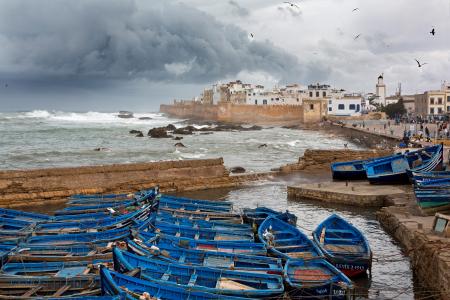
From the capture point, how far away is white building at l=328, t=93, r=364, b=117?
270ft

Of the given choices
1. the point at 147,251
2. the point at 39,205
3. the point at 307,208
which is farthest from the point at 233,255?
the point at 39,205

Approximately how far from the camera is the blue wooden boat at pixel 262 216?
49.1 feet

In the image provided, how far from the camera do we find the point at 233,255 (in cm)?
1077

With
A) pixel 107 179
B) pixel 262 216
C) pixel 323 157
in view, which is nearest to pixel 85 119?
pixel 323 157

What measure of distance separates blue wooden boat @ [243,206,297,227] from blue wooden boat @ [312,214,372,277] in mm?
1560

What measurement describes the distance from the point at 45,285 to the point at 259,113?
281 ft

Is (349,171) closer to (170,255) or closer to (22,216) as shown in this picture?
(22,216)

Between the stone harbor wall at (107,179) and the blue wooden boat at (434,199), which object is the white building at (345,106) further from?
the blue wooden boat at (434,199)

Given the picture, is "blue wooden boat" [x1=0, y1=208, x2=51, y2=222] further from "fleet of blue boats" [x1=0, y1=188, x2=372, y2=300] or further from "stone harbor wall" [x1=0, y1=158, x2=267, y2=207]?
"stone harbor wall" [x1=0, y1=158, x2=267, y2=207]

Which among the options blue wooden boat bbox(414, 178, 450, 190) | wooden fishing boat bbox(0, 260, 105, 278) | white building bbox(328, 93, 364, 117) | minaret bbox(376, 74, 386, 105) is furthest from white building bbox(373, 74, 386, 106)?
wooden fishing boat bbox(0, 260, 105, 278)

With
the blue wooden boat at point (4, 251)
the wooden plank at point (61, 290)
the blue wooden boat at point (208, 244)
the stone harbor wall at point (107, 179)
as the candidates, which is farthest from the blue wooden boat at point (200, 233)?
the stone harbor wall at point (107, 179)

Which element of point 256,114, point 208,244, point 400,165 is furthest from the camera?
point 256,114

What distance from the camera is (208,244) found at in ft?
39.2

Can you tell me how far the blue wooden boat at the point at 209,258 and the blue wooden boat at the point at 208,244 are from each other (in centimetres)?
56
